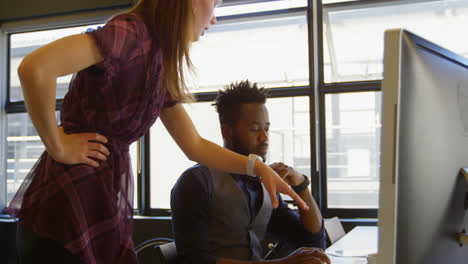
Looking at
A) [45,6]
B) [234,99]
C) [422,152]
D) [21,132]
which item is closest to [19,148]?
[21,132]

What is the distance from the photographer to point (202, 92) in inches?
132

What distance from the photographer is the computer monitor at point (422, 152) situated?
1.72 feet

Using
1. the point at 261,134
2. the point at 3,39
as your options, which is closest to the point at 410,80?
the point at 261,134

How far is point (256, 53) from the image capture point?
3.35 m

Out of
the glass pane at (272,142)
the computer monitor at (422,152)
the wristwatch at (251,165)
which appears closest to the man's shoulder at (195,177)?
the wristwatch at (251,165)

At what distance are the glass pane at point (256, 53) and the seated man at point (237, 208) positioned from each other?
42.6 inches

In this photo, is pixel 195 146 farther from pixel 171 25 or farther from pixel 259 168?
pixel 171 25

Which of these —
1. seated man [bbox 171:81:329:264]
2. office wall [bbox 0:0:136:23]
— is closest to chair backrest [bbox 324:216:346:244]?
seated man [bbox 171:81:329:264]

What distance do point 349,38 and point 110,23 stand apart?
8.44ft

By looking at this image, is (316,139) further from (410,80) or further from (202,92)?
(410,80)

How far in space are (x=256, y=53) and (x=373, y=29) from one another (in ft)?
2.84

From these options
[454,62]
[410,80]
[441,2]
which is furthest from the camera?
[441,2]

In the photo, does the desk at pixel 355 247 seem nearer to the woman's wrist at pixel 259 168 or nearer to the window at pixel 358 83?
the woman's wrist at pixel 259 168

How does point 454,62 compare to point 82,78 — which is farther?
point 82,78
